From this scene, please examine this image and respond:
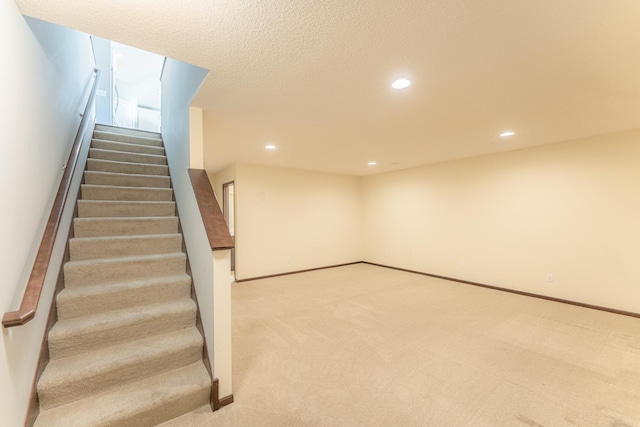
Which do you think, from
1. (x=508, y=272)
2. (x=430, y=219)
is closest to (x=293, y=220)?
(x=430, y=219)

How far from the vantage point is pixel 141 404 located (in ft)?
5.28

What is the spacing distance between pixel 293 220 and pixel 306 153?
1.86 meters

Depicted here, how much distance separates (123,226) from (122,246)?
0.97ft

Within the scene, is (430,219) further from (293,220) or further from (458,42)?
(458,42)

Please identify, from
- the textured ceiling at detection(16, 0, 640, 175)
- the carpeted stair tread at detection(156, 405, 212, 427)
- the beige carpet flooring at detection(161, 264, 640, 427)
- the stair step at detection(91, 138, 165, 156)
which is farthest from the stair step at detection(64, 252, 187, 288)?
the stair step at detection(91, 138, 165, 156)

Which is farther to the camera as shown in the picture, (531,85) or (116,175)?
(116,175)

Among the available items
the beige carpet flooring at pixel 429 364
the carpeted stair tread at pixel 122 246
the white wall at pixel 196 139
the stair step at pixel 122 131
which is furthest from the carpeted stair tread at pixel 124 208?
the stair step at pixel 122 131

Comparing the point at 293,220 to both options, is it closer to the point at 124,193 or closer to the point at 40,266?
the point at 124,193

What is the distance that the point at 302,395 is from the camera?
1.92 m

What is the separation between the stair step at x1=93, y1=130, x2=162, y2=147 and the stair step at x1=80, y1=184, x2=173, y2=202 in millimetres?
1276

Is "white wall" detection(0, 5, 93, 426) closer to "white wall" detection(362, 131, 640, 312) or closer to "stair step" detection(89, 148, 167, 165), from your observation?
"stair step" detection(89, 148, 167, 165)

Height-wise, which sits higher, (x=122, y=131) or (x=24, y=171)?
(x=122, y=131)

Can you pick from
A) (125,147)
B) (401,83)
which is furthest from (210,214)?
(125,147)

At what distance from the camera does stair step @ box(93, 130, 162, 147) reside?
3834mm
